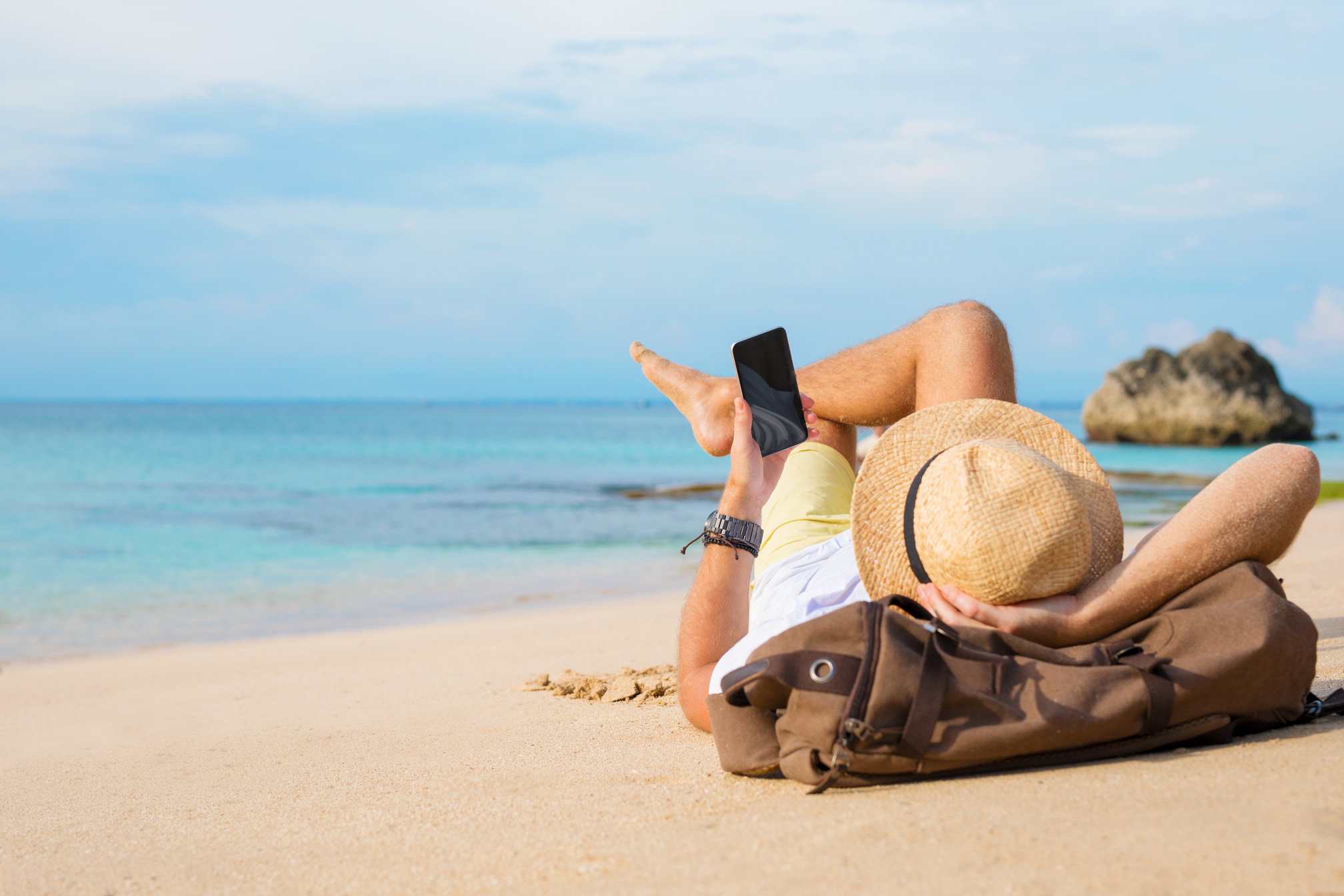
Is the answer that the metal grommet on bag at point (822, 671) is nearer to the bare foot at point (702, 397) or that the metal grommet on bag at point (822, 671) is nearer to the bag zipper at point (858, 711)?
the bag zipper at point (858, 711)

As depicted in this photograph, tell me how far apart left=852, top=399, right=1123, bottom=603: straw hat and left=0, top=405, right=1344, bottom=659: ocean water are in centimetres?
578

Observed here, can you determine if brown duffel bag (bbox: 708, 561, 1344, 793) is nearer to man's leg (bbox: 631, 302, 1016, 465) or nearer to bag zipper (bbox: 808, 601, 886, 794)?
bag zipper (bbox: 808, 601, 886, 794)

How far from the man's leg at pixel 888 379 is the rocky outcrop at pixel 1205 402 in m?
31.6

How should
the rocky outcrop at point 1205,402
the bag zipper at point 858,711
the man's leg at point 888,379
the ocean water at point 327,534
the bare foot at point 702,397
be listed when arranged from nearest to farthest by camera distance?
the bag zipper at point 858,711 → the man's leg at point 888,379 → the bare foot at point 702,397 → the ocean water at point 327,534 → the rocky outcrop at point 1205,402

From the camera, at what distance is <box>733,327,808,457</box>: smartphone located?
8.91 ft

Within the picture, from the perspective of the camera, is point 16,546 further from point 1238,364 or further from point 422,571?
point 1238,364

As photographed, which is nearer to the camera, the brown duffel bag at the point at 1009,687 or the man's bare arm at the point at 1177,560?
the brown duffel bag at the point at 1009,687

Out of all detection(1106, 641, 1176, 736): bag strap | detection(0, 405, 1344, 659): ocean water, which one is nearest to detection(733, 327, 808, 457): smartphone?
detection(1106, 641, 1176, 736): bag strap

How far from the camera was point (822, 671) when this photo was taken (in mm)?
1727

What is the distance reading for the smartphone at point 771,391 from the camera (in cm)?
271

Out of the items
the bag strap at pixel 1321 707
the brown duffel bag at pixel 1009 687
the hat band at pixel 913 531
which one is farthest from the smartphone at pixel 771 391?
the bag strap at pixel 1321 707

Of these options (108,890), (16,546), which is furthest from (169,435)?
(108,890)

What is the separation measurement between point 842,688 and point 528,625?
434cm

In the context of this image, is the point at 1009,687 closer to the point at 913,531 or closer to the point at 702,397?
the point at 913,531
